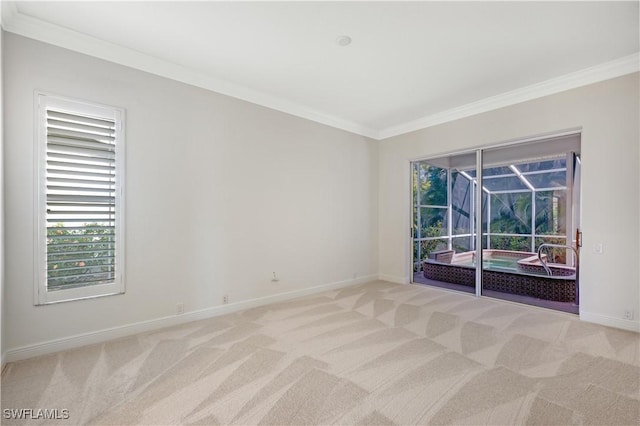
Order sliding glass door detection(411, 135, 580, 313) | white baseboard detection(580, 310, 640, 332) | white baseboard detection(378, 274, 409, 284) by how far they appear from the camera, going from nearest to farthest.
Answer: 1. white baseboard detection(580, 310, 640, 332)
2. sliding glass door detection(411, 135, 580, 313)
3. white baseboard detection(378, 274, 409, 284)

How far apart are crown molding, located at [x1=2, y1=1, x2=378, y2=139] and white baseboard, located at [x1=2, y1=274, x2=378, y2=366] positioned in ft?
9.12

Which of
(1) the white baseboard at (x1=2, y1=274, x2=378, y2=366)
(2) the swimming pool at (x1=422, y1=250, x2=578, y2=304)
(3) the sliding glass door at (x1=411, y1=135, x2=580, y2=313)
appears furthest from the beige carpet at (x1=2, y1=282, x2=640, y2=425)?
(3) the sliding glass door at (x1=411, y1=135, x2=580, y2=313)

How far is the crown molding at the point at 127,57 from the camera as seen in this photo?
99.8 inches

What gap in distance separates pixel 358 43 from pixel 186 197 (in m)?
2.57

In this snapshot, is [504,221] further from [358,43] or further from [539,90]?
[358,43]

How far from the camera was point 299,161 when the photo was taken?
15.1 ft

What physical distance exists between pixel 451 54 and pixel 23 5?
396 centimetres

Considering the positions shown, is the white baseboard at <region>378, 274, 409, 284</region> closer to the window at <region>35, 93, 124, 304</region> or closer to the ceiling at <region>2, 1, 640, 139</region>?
the ceiling at <region>2, 1, 640, 139</region>

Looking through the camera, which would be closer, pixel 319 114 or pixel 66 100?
pixel 66 100

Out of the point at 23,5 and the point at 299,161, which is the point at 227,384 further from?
the point at 23,5

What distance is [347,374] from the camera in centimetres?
235

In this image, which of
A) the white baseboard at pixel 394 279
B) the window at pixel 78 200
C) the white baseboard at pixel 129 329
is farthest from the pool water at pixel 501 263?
the window at pixel 78 200

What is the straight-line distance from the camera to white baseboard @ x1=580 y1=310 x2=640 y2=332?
3161 mm

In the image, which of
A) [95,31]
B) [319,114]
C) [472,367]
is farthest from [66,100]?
[472,367]
